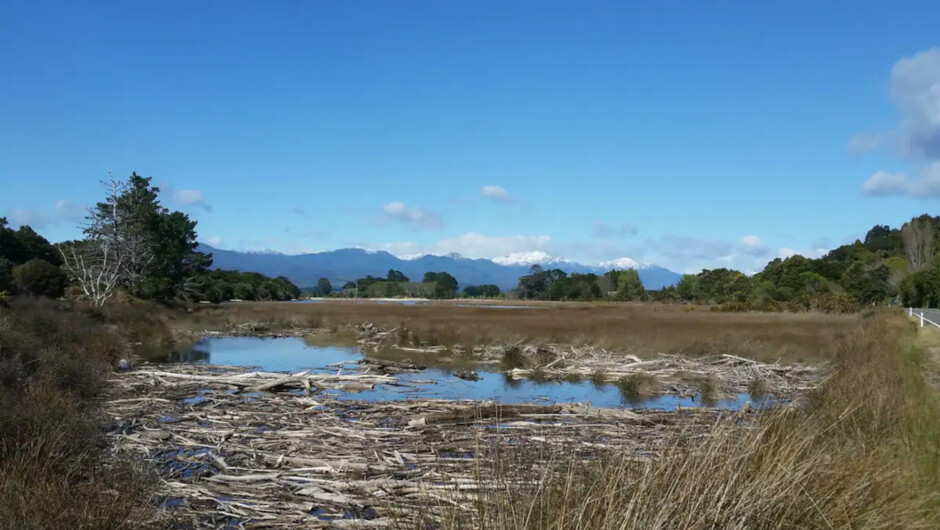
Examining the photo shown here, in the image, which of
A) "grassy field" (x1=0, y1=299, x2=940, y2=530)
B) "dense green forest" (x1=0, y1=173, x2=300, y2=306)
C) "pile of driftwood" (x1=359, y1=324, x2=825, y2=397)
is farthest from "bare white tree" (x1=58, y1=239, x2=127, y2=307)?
"grassy field" (x1=0, y1=299, x2=940, y2=530)

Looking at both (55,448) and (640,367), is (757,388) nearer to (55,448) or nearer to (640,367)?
(640,367)

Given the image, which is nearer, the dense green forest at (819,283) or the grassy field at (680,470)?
the grassy field at (680,470)

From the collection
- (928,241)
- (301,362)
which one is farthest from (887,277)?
(301,362)

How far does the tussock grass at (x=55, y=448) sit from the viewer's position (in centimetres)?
618

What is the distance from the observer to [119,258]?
4950 cm

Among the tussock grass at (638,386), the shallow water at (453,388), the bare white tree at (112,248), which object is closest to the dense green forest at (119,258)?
the bare white tree at (112,248)

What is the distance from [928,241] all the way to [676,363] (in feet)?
296

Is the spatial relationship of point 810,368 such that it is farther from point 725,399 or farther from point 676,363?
point 725,399

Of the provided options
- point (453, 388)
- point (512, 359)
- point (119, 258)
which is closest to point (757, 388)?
point (453, 388)

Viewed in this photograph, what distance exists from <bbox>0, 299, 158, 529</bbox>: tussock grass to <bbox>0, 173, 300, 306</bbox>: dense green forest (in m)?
24.3

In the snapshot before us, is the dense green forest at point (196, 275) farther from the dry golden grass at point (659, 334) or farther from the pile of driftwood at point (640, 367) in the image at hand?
the pile of driftwood at point (640, 367)

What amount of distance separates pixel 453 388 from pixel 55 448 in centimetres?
1269

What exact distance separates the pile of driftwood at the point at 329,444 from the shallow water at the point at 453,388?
1686 mm

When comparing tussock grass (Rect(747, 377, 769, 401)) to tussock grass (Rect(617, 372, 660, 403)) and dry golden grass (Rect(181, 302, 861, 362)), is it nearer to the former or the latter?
tussock grass (Rect(617, 372, 660, 403))
